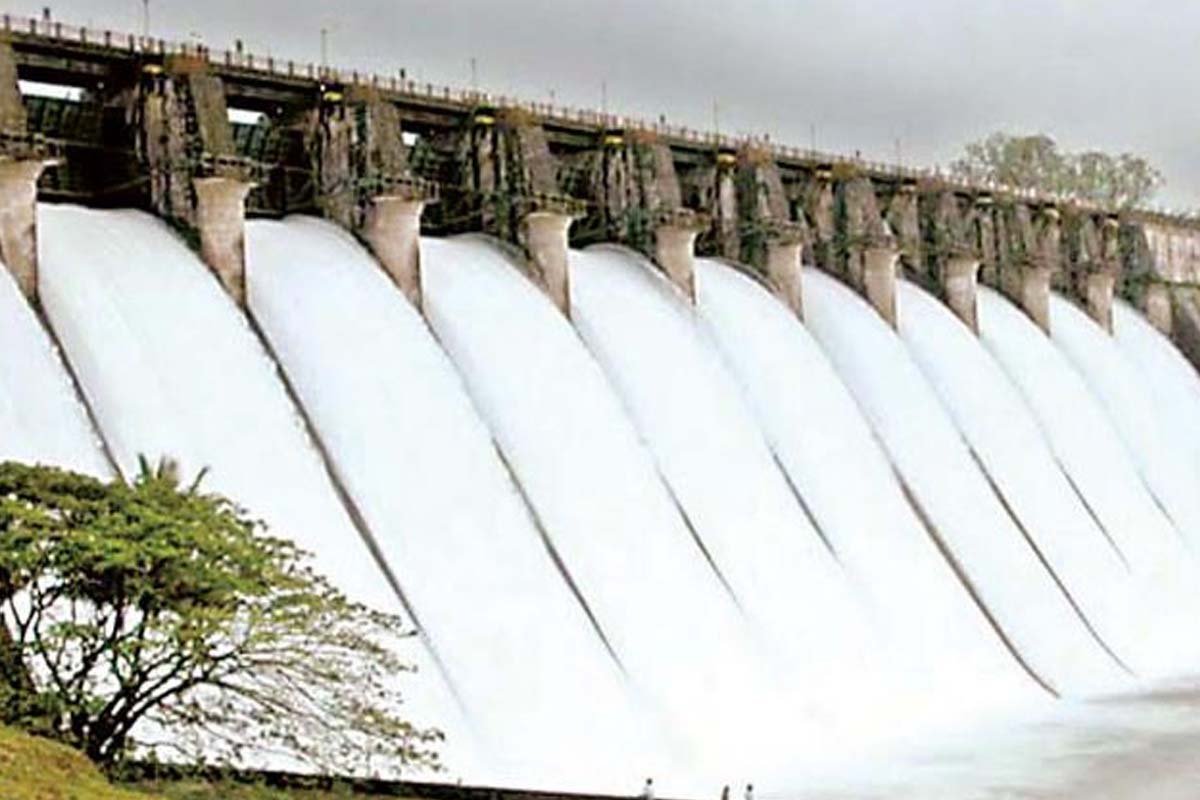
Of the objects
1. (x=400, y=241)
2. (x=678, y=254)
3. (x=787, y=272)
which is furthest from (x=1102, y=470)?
(x=400, y=241)

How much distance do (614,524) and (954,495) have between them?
31.8ft

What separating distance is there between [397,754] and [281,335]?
9017mm

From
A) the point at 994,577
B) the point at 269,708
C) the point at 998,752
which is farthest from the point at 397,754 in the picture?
the point at 994,577

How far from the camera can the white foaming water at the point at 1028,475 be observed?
1246 inches

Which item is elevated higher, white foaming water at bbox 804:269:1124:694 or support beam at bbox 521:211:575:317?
support beam at bbox 521:211:575:317

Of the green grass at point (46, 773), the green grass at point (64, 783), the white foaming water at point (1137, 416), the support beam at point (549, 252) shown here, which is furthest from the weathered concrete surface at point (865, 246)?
the green grass at point (46, 773)

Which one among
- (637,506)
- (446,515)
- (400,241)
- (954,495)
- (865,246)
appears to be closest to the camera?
(446,515)

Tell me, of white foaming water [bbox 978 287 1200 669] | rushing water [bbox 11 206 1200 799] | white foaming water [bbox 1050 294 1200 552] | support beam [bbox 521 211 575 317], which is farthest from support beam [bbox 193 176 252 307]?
white foaming water [bbox 1050 294 1200 552]

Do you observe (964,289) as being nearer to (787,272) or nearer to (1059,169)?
(787,272)

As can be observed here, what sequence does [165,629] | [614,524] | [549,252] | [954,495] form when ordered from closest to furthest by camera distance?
[165,629] < [614,524] < [549,252] < [954,495]

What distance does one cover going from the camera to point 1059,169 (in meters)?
74.5

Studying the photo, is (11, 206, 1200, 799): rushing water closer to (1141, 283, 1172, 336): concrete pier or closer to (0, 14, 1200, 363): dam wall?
(0, 14, 1200, 363): dam wall

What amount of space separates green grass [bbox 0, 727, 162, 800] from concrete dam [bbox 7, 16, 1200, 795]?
6443mm

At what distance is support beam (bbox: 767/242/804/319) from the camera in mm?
32719
